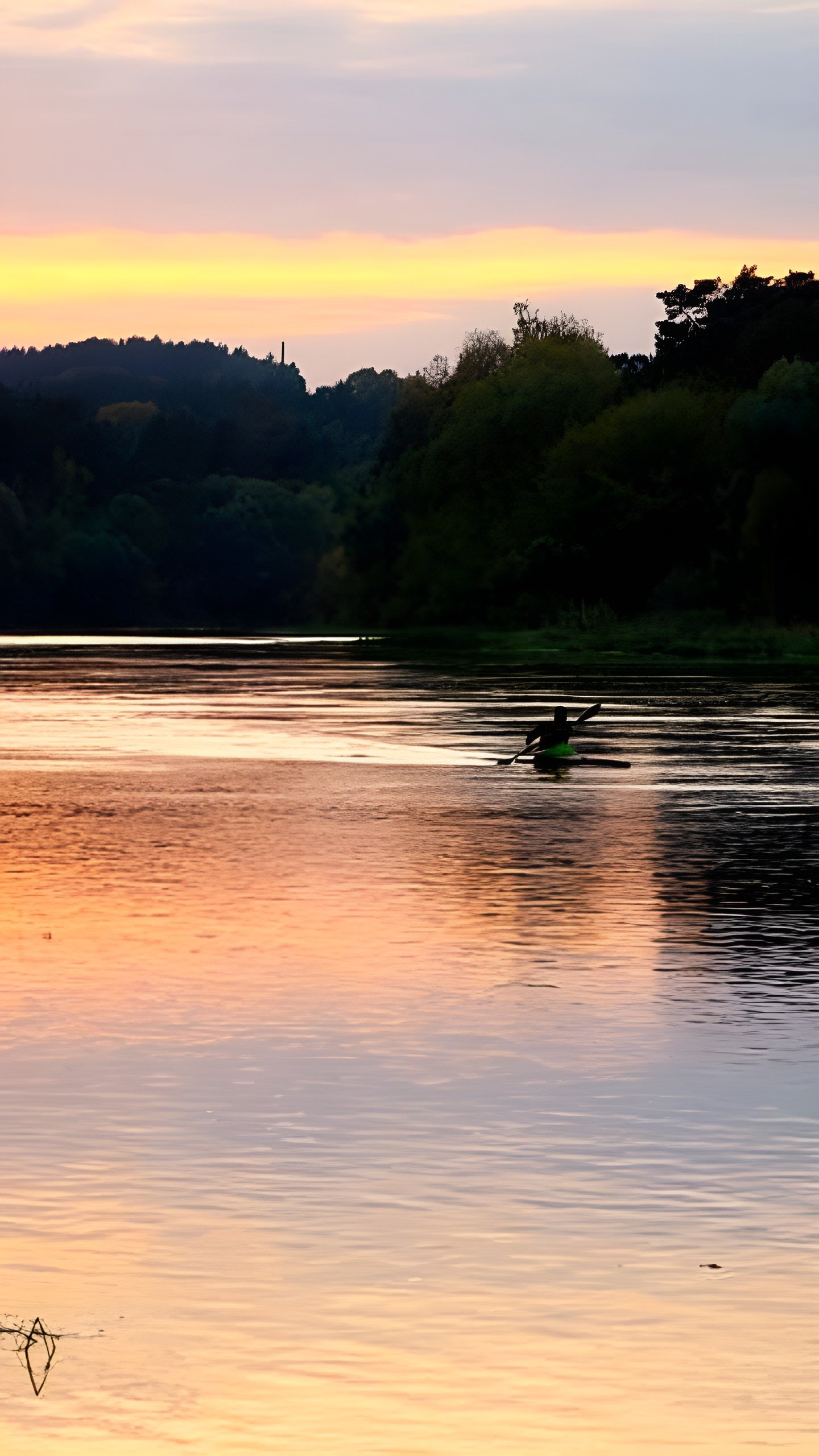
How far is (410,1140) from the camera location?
1155 centimetres

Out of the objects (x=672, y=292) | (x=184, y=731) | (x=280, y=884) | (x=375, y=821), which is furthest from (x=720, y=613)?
(x=280, y=884)

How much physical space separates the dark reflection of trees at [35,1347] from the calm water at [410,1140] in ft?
0.11

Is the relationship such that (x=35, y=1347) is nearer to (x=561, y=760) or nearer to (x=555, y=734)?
(x=555, y=734)

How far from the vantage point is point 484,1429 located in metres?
7.46

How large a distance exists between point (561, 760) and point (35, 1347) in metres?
32.4

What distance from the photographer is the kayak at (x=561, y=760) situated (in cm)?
4009

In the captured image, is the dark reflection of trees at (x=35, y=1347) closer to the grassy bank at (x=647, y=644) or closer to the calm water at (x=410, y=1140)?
the calm water at (x=410, y=1140)

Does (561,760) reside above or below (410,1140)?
below

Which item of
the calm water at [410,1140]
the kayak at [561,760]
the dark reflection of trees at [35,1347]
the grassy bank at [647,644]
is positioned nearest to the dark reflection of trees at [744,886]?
the calm water at [410,1140]

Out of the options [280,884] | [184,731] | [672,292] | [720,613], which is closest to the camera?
[280,884]

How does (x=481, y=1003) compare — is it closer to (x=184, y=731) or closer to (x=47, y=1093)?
(x=47, y=1093)

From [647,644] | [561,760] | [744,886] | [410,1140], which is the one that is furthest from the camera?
[647,644]

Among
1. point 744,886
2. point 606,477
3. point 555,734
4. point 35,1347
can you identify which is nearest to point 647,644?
point 606,477

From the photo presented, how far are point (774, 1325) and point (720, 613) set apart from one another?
10934 centimetres
